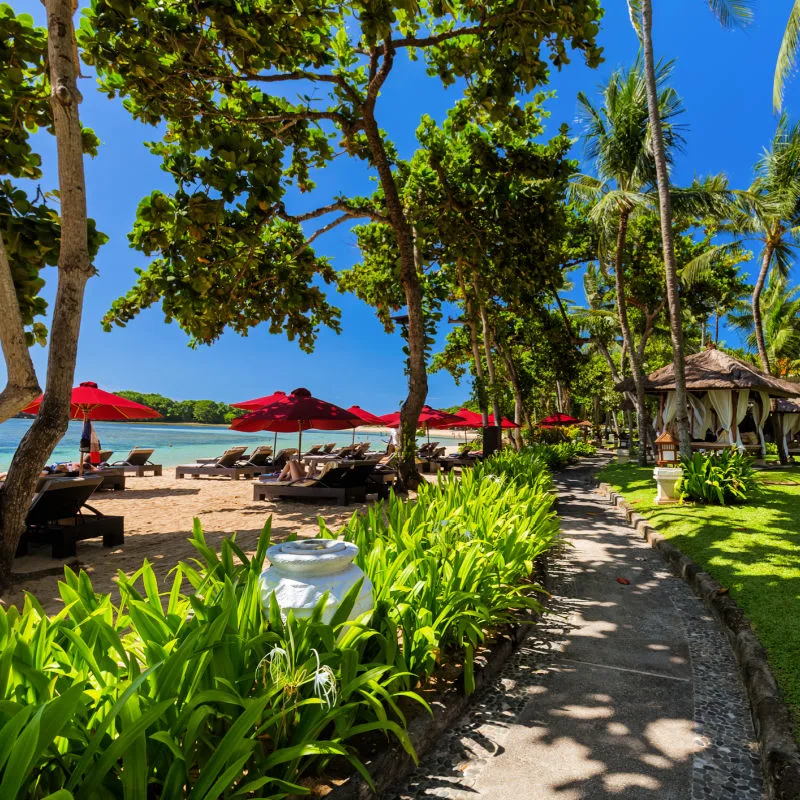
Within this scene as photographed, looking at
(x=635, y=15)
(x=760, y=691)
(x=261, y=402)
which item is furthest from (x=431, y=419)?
(x=760, y=691)

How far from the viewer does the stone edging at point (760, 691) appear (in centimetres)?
216

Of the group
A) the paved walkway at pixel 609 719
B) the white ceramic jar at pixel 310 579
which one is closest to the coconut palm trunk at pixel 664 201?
the paved walkway at pixel 609 719

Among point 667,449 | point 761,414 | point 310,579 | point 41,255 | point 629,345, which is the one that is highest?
point 629,345

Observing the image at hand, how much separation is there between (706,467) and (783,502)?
1354mm

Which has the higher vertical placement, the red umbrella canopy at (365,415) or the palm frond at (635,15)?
the palm frond at (635,15)

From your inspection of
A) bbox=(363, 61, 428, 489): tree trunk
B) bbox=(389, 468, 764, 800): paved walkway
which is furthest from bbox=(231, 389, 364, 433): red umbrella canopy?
bbox=(389, 468, 764, 800): paved walkway

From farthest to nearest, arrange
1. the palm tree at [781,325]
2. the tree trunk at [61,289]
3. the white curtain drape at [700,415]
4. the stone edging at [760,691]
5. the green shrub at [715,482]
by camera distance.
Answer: the palm tree at [781,325], the white curtain drape at [700,415], the green shrub at [715,482], the tree trunk at [61,289], the stone edging at [760,691]

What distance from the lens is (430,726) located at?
2.48m

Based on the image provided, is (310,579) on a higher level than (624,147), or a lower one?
lower

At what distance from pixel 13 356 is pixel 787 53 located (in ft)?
54.8

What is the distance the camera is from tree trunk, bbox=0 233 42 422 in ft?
13.2

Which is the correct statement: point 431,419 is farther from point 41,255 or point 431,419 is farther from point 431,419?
point 41,255

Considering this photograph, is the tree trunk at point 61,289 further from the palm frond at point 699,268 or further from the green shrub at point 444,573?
the palm frond at point 699,268

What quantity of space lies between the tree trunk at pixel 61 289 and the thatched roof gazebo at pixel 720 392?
15.9 metres
